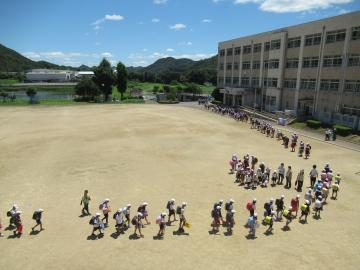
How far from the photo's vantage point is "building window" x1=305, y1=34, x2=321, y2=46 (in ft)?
163

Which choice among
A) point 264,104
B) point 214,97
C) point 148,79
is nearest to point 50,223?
point 264,104

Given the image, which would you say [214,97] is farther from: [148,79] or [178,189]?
[148,79]

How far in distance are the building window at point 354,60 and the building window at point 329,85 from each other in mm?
3244

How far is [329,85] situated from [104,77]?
57381 mm

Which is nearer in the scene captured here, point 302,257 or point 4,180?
point 302,257

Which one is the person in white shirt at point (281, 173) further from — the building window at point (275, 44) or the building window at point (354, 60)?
the building window at point (275, 44)

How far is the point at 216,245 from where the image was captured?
14.6 meters

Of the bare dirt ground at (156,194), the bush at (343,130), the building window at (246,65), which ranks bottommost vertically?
the bare dirt ground at (156,194)

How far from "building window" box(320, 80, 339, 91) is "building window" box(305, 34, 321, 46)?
252 inches

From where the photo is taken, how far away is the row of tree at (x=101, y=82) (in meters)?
84.3

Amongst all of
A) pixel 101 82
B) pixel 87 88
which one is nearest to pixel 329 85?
pixel 101 82

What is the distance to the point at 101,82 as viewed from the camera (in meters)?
86.4

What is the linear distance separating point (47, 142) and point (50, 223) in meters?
21.6

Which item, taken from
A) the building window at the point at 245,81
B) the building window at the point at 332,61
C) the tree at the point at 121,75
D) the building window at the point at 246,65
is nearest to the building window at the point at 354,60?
the building window at the point at 332,61
